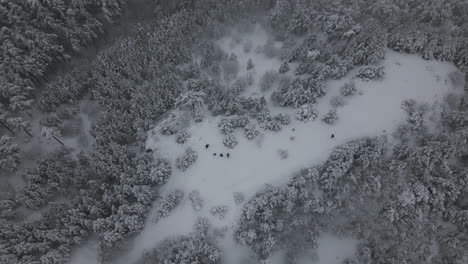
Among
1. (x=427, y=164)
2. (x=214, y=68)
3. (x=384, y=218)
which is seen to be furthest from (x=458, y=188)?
(x=214, y=68)

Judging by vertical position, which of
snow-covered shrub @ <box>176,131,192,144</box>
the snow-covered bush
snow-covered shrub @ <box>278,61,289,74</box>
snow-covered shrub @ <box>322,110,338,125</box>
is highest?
the snow-covered bush

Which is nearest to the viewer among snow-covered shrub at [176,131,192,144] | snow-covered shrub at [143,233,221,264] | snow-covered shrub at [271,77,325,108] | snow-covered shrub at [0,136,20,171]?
snow-covered shrub at [143,233,221,264]

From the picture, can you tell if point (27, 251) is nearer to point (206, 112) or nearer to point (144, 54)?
point (206, 112)

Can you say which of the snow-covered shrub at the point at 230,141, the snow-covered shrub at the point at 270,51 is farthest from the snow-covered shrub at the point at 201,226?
the snow-covered shrub at the point at 270,51

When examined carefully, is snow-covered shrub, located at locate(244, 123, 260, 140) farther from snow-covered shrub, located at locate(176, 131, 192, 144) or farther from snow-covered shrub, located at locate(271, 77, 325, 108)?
snow-covered shrub, located at locate(176, 131, 192, 144)

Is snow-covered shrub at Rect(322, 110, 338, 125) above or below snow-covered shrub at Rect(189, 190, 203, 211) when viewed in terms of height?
above

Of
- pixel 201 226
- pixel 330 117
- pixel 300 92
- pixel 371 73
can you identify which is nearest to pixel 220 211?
pixel 201 226

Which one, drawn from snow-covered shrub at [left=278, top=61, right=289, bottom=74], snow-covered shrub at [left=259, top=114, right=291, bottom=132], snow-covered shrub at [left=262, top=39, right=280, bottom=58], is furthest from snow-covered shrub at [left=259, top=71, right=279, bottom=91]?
snow-covered shrub at [left=259, top=114, right=291, bottom=132]

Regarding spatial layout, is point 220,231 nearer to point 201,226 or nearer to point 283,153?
point 201,226
